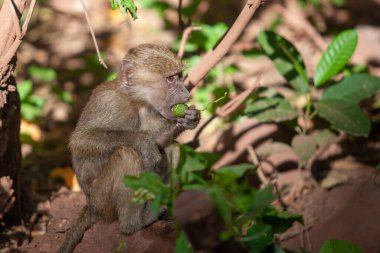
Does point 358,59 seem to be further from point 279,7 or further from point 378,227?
point 378,227

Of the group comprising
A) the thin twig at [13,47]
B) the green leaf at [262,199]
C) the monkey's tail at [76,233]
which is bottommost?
the monkey's tail at [76,233]

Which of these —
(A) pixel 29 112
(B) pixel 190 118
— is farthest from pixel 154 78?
(A) pixel 29 112

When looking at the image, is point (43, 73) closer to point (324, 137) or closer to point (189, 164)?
point (324, 137)

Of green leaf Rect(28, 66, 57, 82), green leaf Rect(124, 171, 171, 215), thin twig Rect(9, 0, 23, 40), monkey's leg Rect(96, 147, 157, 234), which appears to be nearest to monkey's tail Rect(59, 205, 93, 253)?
monkey's leg Rect(96, 147, 157, 234)

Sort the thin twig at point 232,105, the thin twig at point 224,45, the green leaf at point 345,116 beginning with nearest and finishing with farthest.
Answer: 1. the thin twig at point 224,45
2. the thin twig at point 232,105
3. the green leaf at point 345,116

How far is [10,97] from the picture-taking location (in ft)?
14.9

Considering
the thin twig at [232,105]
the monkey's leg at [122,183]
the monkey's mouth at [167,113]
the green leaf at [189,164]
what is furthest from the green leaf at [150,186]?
the thin twig at [232,105]

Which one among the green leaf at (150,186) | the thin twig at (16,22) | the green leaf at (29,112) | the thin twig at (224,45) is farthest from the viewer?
the green leaf at (29,112)

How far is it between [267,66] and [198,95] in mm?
1646

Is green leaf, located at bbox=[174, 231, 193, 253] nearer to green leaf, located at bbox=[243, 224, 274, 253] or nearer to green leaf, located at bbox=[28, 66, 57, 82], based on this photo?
green leaf, located at bbox=[243, 224, 274, 253]

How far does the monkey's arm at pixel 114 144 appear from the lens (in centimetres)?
409

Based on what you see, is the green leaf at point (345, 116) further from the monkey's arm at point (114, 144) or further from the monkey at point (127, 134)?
the monkey's arm at point (114, 144)

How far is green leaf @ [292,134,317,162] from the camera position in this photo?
17.8ft

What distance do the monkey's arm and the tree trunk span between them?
2.35 feet
